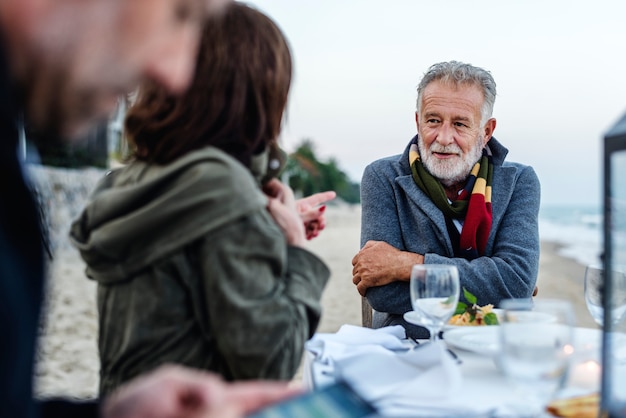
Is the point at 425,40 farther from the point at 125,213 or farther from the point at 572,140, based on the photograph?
the point at 125,213

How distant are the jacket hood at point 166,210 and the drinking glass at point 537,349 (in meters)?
0.53

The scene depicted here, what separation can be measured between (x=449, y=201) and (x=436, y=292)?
142cm

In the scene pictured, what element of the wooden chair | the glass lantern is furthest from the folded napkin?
the wooden chair

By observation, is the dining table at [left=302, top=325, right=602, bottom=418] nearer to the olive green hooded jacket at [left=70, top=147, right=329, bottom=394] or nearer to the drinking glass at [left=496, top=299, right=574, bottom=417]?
the drinking glass at [left=496, top=299, right=574, bottom=417]

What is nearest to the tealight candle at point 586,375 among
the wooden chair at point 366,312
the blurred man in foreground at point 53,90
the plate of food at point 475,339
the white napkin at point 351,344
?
the plate of food at point 475,339

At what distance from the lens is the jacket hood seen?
1.17 metres

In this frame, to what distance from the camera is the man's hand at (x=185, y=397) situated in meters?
0.97

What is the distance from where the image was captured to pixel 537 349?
1.03 m

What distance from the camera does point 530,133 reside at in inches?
865

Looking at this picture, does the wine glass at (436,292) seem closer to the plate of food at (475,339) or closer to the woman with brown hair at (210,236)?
→ the plate of food at (475,339)

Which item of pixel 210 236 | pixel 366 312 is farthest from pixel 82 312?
pixel 210 236

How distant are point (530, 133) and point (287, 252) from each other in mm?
22358

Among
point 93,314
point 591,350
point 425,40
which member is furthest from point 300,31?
point 591,350

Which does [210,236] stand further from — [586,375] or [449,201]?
[449,201]
